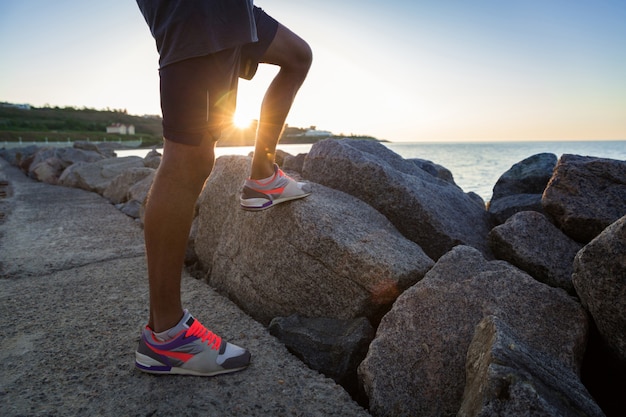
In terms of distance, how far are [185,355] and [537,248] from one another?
7.87ft

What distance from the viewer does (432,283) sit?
2.40 meters

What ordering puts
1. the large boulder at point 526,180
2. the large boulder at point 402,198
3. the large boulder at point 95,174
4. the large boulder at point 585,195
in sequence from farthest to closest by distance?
the large boulder at point 95,174 < the large boulder at point 526,180 < the large boulder at point 402,198 < the large boulder at point 585,195

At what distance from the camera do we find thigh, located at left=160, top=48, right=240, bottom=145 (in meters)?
1.81

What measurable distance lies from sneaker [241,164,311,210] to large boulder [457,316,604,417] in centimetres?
153

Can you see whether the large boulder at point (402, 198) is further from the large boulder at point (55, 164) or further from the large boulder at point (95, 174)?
the large boulder at point (55, 164)

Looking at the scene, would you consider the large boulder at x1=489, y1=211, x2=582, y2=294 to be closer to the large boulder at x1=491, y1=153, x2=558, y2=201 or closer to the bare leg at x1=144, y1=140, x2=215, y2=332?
the large boulder at x1=491, y1=153, x2=558, y2=201

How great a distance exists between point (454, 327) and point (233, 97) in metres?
1.64

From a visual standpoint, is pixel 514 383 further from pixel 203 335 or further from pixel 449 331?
pixel 203 335

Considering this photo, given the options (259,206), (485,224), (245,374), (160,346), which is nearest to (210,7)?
(259,206)

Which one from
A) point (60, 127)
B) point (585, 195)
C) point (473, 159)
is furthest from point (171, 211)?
point (60, 127)

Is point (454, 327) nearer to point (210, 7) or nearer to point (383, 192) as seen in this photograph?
point (383, 192)

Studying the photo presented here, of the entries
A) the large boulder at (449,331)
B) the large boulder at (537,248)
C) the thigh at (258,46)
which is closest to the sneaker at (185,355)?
the large boulder at (449,331)

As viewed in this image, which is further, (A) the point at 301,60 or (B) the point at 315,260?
(B) the point at 315,260

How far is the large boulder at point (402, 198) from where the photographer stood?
3342 millimetres
